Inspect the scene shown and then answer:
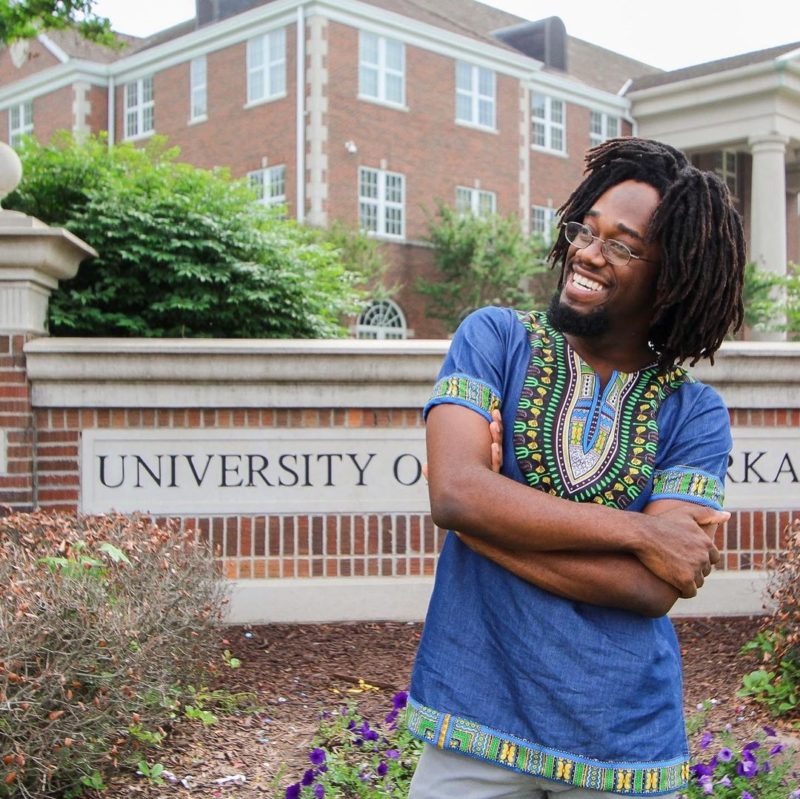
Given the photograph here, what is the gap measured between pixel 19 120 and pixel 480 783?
3438 cm

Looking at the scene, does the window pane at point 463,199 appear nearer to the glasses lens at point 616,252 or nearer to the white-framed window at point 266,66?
the white-framed window at point 266,66

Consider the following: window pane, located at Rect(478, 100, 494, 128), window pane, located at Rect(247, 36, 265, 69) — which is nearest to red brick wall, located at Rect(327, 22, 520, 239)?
window pane, located at Rect(478, 100, 494, 128)

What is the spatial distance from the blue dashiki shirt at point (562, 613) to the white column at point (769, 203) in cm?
2956

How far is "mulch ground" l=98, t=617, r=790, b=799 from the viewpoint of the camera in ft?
12.5

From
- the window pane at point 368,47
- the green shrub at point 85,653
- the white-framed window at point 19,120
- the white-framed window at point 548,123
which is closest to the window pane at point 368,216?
the window pane at point 368,47

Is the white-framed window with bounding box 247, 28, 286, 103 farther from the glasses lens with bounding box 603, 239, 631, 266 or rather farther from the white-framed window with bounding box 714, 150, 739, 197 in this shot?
the glasses lens with bounding box 603, 239, 631, 266

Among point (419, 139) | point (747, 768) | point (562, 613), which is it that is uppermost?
point (419, 139)

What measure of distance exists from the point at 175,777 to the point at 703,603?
10.7 feet

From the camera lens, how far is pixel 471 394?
6.98ft

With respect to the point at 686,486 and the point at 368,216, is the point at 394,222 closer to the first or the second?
the point at 368,216

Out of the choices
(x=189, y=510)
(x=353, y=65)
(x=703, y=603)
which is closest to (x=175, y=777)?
(x=189, y=510)

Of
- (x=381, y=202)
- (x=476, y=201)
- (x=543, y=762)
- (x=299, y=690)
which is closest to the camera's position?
(x=543, y=762)

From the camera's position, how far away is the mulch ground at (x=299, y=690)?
3.82 meters

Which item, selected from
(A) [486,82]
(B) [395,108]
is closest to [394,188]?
(B) [395,108]
